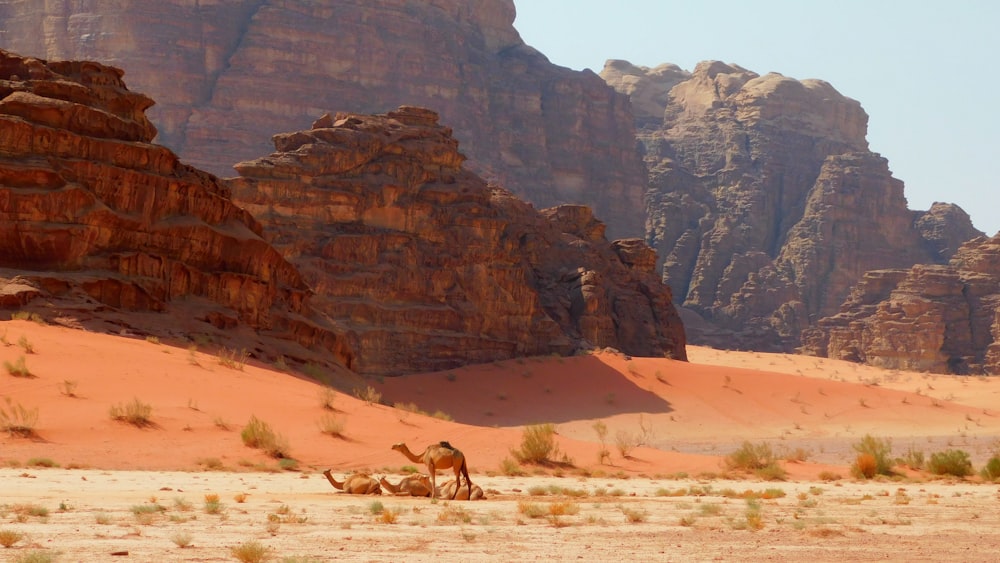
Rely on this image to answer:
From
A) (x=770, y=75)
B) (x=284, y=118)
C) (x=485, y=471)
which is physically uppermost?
(x=770, y=75)

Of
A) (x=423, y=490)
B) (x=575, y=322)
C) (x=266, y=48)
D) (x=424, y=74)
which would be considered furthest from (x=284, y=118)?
(x=423, y=490)

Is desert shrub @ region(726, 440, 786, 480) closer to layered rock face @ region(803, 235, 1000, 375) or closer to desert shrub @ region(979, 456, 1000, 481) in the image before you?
desert shrub @ region(979, 456, 1000, 481)

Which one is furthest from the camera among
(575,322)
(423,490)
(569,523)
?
(575,322)

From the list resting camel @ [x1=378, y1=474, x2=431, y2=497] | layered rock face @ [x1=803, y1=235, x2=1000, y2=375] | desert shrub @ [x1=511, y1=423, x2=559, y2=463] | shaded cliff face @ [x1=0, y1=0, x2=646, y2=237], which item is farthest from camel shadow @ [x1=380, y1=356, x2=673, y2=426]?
shaded cliff face @ [x1=0, y1=0, x2=646, y2=237]

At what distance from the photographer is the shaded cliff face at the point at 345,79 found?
98312 millimetres

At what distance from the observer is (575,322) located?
167 ft

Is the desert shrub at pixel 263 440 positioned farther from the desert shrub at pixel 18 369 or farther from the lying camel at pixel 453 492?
the lying camel at pixel 453 492

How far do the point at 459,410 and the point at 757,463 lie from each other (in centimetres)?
1763

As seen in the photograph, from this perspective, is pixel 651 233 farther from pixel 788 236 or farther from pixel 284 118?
pixel 284 118

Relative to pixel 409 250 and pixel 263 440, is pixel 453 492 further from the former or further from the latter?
pixel 409 250

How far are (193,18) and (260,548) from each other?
98.8 meters

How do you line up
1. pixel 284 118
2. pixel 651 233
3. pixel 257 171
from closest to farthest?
pixel 257 171
pixel 284 118
pixel 651 233

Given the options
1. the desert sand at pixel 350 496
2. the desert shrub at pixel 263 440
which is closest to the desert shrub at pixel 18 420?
the desert sand at pixel 350 496

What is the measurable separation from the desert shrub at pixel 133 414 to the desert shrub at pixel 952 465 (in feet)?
50.1
